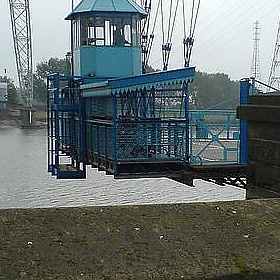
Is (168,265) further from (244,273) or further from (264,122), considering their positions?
(264,122)

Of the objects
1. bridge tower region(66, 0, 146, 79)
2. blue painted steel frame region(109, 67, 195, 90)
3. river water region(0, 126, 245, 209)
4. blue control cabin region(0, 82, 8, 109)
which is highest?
bridge tower region(66, 0, 146, 79)

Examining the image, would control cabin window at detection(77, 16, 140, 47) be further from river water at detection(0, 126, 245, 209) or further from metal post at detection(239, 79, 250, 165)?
metal post at detection(239, 79, 250, 165)

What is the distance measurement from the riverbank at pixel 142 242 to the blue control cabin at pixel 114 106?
35.6 ft

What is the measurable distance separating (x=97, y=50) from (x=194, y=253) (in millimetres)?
16203

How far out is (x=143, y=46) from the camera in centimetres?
2091

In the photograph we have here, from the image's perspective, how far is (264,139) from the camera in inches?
237

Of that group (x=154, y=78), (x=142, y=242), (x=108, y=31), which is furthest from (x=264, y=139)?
(x=108, y=31)

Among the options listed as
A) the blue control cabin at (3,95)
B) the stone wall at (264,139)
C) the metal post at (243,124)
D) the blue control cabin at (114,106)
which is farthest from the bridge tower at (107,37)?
the blue control cabin at (3,95)

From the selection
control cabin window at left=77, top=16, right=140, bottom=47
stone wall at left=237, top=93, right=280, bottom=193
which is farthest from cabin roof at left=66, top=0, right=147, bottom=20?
stone wall at left=237, top=93, right=280, bottom=193

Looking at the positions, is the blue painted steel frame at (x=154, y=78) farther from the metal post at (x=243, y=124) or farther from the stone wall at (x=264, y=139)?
the stone wall at (x=264, y=139)

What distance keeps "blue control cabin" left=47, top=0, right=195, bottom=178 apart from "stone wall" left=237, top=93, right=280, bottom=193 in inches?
307

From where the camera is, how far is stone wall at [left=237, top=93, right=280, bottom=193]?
5.75 m

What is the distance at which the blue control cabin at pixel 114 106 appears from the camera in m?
14.4

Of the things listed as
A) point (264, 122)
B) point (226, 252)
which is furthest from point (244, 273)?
point (264, 122)
